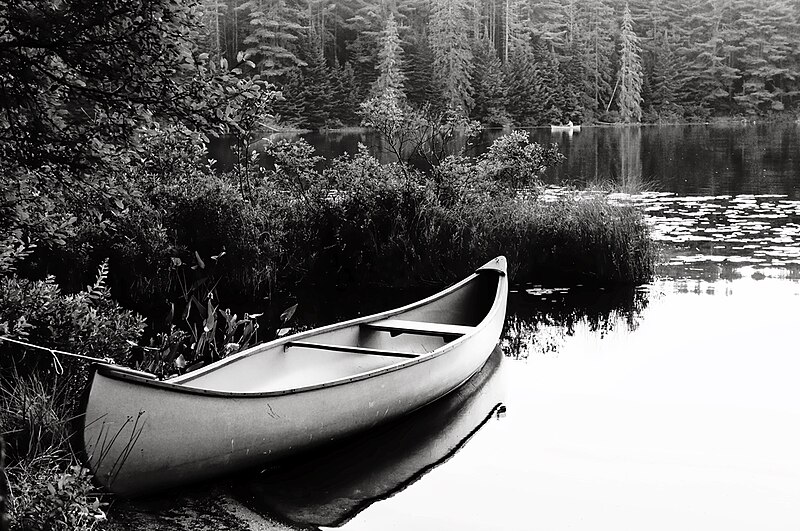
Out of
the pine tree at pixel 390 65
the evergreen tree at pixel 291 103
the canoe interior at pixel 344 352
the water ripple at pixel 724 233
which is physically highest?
the pine tree at pixel 390 65

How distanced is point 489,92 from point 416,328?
51015mm

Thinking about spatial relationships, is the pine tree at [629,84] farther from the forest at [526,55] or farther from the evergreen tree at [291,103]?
the evergreen tree at [291,103]

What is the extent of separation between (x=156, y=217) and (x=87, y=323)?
5265mm

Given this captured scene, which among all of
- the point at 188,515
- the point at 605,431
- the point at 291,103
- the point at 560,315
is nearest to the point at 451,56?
the point at 291,103

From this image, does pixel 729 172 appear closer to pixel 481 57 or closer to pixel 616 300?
pixel 616 300

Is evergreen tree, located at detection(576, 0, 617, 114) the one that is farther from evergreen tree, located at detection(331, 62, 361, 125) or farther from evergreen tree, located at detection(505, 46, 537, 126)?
evergreen tree, located at detection(331, 62, 361, 125)

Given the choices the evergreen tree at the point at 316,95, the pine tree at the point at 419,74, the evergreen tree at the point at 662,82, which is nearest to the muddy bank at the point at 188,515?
the evergreen tree at the point at 316,95

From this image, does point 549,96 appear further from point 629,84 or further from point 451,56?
point 629,84

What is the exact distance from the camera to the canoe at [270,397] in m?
5.03

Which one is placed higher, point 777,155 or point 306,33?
point 306,33

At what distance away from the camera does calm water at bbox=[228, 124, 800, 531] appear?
5980 mm

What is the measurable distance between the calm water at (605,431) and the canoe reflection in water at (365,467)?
0.01m

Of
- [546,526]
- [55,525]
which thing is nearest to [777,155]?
[546,526]

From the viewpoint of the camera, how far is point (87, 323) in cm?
609
